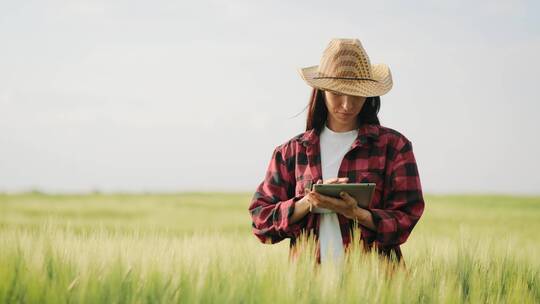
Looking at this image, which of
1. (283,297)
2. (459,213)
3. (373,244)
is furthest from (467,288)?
(459,213)

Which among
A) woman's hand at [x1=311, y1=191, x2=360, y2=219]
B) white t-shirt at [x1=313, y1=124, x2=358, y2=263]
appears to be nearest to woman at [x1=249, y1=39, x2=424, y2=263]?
white t-shirt at [x1=313, y1=124, x2=358, y2=263]

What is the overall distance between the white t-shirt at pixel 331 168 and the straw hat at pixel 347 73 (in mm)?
274

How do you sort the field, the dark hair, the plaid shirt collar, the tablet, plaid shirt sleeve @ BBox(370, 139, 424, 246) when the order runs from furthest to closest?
the dark hair
the plaid shirt collar
plaid shirt sleeve @ BBox(370, 139, 424, 246)
the tablet
the field

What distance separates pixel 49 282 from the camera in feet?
8.87

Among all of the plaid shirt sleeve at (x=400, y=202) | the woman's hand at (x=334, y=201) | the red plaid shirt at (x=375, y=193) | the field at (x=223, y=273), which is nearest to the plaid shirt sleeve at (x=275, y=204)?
the red plaid shirt at (x=375, y=193)

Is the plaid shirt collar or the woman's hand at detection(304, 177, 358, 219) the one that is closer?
the woman's hand at detection(304, 177, 358, 219)

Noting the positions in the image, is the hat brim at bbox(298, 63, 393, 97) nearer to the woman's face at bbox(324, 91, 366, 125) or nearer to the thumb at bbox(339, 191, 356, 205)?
the woman's face at bbox(324, 91, 366, 125)

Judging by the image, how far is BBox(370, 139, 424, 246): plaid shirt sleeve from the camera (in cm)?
331

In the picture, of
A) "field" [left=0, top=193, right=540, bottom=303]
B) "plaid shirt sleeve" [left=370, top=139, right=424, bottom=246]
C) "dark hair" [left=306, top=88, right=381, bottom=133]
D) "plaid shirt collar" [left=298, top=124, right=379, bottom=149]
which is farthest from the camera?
"dark hair" [left=306, top=88, right=381, bottom=133]

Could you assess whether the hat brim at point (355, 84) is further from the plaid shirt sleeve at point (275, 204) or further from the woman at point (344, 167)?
the plaid shirt sleeve at point (275, 204)

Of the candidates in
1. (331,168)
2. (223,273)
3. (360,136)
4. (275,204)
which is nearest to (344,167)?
(331,168)

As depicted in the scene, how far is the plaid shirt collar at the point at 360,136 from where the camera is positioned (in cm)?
344

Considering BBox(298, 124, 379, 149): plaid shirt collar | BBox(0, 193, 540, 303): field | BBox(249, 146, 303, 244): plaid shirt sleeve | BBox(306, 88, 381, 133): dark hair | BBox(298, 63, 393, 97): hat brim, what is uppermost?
BBox(298, 63, 393, 97): hat brim

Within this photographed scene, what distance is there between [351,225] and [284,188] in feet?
1.52
